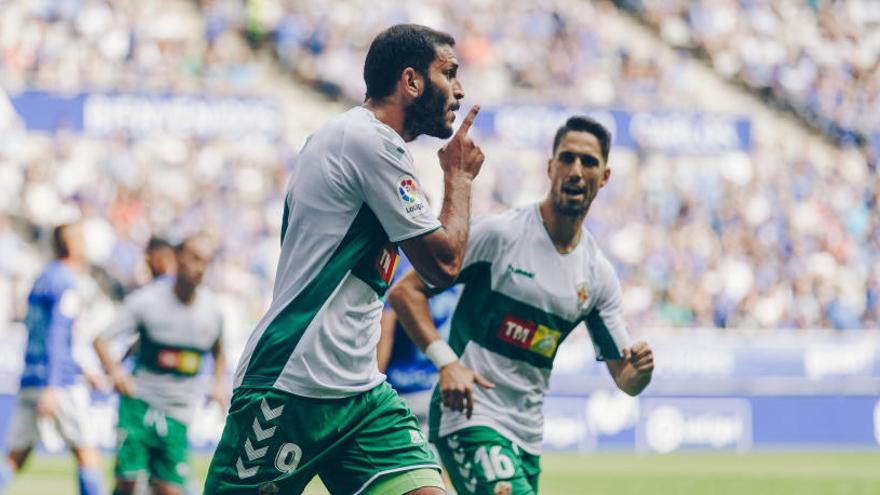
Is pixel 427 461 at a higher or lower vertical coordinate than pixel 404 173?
→ lower

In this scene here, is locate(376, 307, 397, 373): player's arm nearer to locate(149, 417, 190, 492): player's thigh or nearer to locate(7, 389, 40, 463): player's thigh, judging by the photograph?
locate(149, 417, 190, 492): player's thigh

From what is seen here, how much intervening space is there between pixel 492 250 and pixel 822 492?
9400 mm

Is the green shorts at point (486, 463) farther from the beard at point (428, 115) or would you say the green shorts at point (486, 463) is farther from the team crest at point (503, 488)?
the beard at point (428, 115)

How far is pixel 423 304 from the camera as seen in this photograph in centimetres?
668

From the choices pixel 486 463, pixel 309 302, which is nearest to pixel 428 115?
pixel 309 302

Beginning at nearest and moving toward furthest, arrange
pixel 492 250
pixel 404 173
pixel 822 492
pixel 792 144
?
pixel 404 173
pixel 492 250
pixel 822 492
pixel 792 144

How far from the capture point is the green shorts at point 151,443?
10062 mm

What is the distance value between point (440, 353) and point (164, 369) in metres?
4.65

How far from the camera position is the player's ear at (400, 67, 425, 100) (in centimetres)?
535

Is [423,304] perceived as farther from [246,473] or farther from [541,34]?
[541,34]

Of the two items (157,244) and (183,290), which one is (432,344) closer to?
(183,290)

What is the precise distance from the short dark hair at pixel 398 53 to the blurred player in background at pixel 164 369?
17.1 feet

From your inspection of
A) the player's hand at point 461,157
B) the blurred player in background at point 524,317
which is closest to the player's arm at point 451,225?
the player's hand at point 461,157

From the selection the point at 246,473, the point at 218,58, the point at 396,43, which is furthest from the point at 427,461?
the point at 218,58
